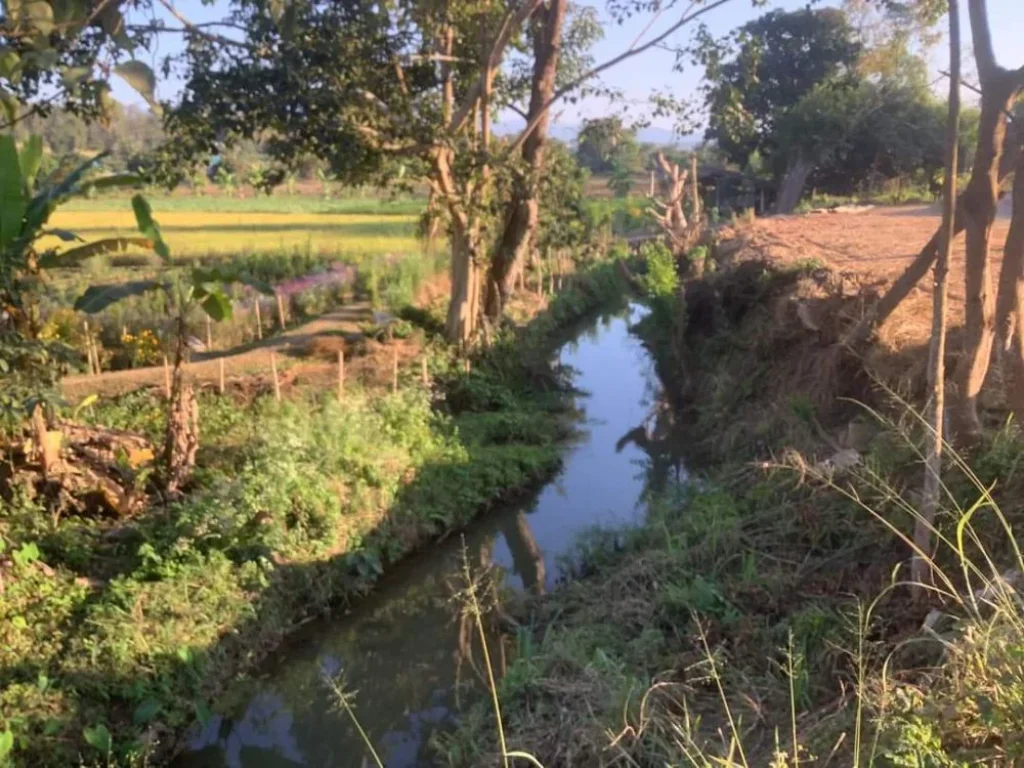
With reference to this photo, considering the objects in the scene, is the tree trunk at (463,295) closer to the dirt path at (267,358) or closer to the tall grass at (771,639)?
the dirt path at (267,358)

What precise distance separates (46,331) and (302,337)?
3.24m

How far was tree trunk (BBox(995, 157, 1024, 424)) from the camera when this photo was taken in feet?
16.8

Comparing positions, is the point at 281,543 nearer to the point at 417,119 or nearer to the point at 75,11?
the point at 75,11

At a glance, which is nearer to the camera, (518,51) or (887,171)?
(518,51)

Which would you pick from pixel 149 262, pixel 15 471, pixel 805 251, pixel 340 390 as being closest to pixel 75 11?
pixel 15 471

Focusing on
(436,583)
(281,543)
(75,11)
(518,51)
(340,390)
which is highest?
(518,51)

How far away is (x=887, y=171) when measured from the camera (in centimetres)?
2981

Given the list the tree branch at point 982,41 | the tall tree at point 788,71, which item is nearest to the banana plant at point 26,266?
the tree branch at point 982,41

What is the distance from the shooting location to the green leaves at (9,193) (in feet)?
18.3

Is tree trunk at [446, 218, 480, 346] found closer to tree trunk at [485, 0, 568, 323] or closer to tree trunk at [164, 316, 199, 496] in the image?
tree trunk at [485, 0, 568, 323]

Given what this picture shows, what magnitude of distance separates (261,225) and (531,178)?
1989 centimetres

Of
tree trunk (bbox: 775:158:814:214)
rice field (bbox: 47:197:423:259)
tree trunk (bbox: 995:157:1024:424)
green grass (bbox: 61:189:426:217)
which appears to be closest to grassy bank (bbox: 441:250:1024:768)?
tree trunk (bbox: 995:157:1024:424)

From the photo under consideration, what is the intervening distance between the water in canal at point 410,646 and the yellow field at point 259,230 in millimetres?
10868

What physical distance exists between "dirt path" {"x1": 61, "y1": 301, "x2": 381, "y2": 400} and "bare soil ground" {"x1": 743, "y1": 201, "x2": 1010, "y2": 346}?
647cm
